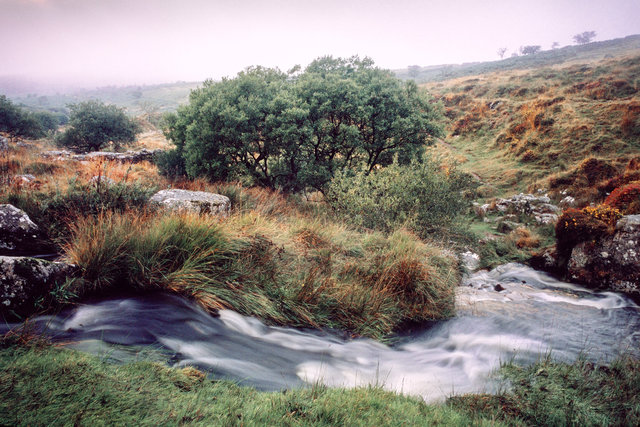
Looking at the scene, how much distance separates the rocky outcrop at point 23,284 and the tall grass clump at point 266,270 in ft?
1.10

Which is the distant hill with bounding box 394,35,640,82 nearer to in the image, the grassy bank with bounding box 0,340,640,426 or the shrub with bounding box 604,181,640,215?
the shrub with bounding box 604,181,640,215

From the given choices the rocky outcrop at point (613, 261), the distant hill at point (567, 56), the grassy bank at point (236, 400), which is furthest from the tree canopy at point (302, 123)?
the distant hill at point (567, 56)

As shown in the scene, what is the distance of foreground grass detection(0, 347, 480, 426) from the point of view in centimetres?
179

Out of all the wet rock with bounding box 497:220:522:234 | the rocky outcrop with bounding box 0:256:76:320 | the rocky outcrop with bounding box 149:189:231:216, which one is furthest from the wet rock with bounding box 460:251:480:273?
the rocky outcrop with bounding box 0:256:76:320

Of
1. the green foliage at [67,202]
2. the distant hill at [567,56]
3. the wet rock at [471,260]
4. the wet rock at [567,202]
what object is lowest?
the wet rock at [471,260]

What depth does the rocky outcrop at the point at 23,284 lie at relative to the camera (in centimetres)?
324

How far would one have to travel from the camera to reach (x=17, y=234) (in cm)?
511

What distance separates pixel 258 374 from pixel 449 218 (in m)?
7.70

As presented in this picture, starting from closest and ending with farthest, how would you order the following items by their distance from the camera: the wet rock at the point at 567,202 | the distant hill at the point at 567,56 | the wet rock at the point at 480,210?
1. the wet rock at the point at 567,202
2. the wet rock at the point at 480,210
3. the distant hill at the point at 567,56

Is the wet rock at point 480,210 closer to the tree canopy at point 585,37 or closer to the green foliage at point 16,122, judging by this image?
the green foliage at point 16,122

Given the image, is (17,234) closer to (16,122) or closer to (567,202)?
(567,202)

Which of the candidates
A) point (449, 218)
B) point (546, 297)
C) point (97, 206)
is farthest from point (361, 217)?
point (97, 206)

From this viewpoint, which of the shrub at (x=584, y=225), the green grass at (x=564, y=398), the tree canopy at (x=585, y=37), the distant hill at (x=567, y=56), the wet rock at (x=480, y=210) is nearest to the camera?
the green grass at (x=564, y=398)

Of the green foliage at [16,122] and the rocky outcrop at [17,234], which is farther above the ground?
the green foliage at [16,122]
